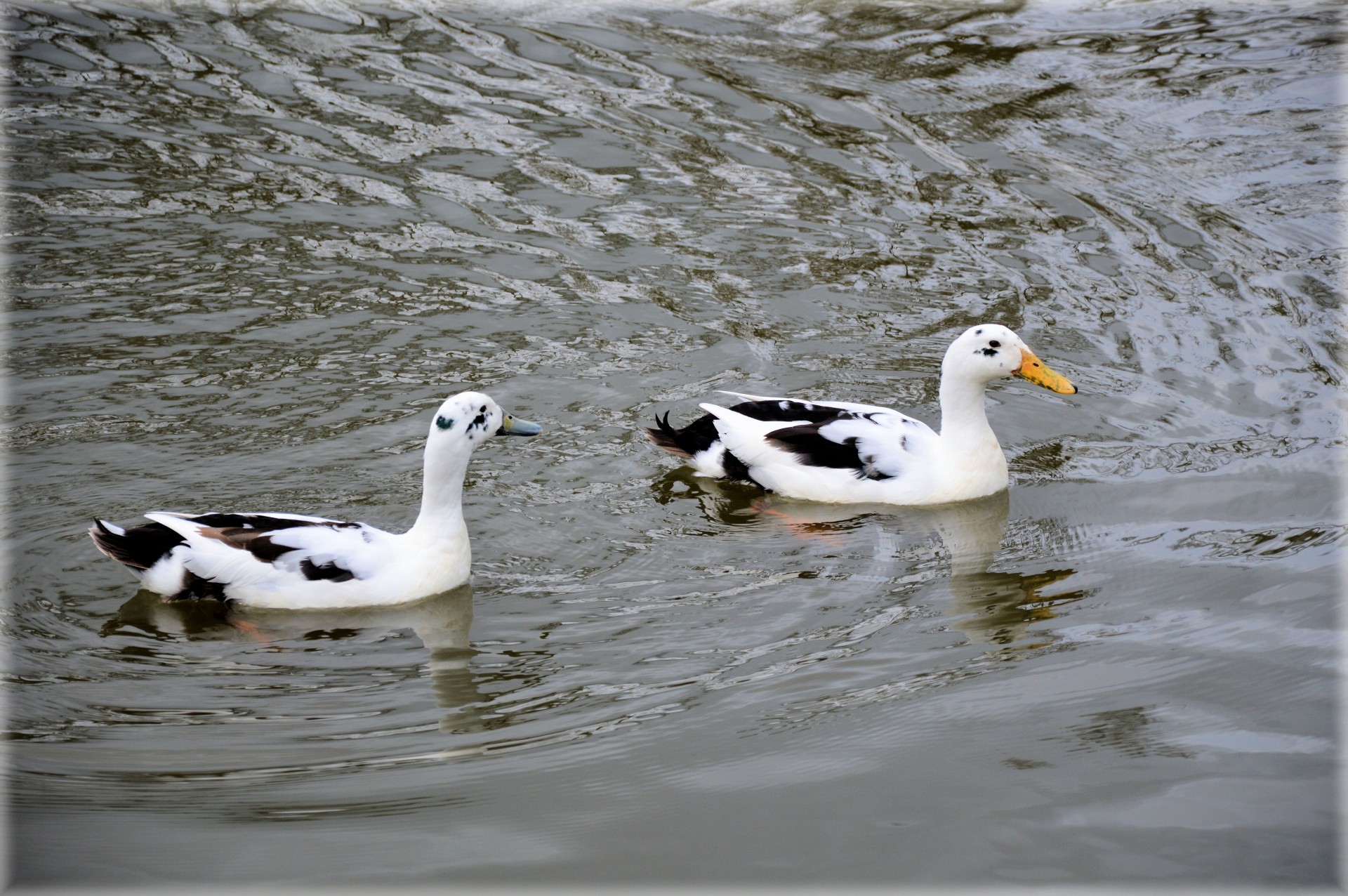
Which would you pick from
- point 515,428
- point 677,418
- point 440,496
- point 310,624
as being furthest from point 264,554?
point 677,418

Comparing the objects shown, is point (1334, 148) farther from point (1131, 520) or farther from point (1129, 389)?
point (1131, 520)

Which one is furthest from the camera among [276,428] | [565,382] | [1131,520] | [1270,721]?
[565,382]

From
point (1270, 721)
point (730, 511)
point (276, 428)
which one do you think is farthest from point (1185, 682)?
point (276, 428)

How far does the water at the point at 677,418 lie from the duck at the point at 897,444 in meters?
0.23

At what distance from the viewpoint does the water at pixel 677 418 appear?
17.1 ft

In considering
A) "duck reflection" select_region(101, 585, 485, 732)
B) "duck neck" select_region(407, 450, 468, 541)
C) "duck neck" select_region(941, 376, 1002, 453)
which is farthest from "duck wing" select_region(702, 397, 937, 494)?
"duck reflection" select_region(101, 585, 485, 732)

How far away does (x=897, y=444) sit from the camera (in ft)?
27.1

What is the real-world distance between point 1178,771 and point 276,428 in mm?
5808

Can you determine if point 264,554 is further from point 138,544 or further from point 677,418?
point 677,418

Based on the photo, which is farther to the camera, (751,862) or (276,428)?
(276,428)

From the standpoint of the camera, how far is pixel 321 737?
5641 millimetres

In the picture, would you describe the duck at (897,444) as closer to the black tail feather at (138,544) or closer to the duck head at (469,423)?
the duck head at (469,423)

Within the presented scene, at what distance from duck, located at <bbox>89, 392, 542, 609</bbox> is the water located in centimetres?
16

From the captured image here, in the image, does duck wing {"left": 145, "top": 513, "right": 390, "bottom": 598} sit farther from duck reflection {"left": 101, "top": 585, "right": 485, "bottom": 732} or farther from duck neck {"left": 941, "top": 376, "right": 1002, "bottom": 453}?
duck neck {"left": 941, "top": 376, "right": 1002, "bottom": 453}
